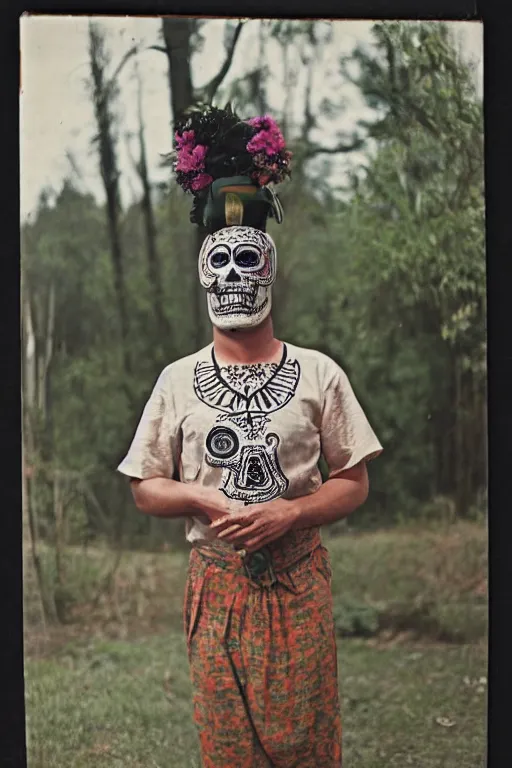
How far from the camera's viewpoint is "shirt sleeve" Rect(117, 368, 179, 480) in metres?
4.00

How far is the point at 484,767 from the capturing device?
169 inches

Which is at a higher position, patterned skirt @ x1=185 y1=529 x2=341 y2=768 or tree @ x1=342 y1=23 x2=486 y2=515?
tree @ x1=342 y1=23 x2=486 y2=515

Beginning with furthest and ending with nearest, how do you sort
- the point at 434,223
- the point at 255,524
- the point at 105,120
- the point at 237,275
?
the point at 434,223 < the point at 105,120 < the point at 237,275 < the point at 255,524

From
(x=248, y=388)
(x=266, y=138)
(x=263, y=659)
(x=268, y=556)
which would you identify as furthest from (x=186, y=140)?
(x=263, y=659)

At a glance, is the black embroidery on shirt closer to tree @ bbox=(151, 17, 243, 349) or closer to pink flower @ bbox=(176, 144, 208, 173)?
tree @ bbox=(151, 17, 243, 349)

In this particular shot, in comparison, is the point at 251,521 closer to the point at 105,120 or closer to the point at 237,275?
the point at 237,275

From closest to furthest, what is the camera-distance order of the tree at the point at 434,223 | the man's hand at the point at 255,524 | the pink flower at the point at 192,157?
1. the man's hand at the point at 255,524
2. the pink flower at the point at 192,157
3. the tree at the point at 434,223

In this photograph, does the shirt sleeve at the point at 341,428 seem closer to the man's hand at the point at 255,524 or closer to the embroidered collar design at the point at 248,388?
the embroidered collar design at the point at 248,388

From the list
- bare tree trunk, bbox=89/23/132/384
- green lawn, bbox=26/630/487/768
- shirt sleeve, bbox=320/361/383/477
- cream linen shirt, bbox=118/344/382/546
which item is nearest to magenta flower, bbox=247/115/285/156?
bare tree trunk, bbox=89/23/132/384

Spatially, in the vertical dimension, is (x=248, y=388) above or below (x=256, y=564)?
above

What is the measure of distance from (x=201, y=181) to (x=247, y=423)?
3.05ft

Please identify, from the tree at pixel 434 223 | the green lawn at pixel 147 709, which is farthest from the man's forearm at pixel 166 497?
the tree at pixel 434 223

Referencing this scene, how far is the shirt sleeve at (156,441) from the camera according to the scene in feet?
13.1

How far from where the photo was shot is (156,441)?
4020 mm
